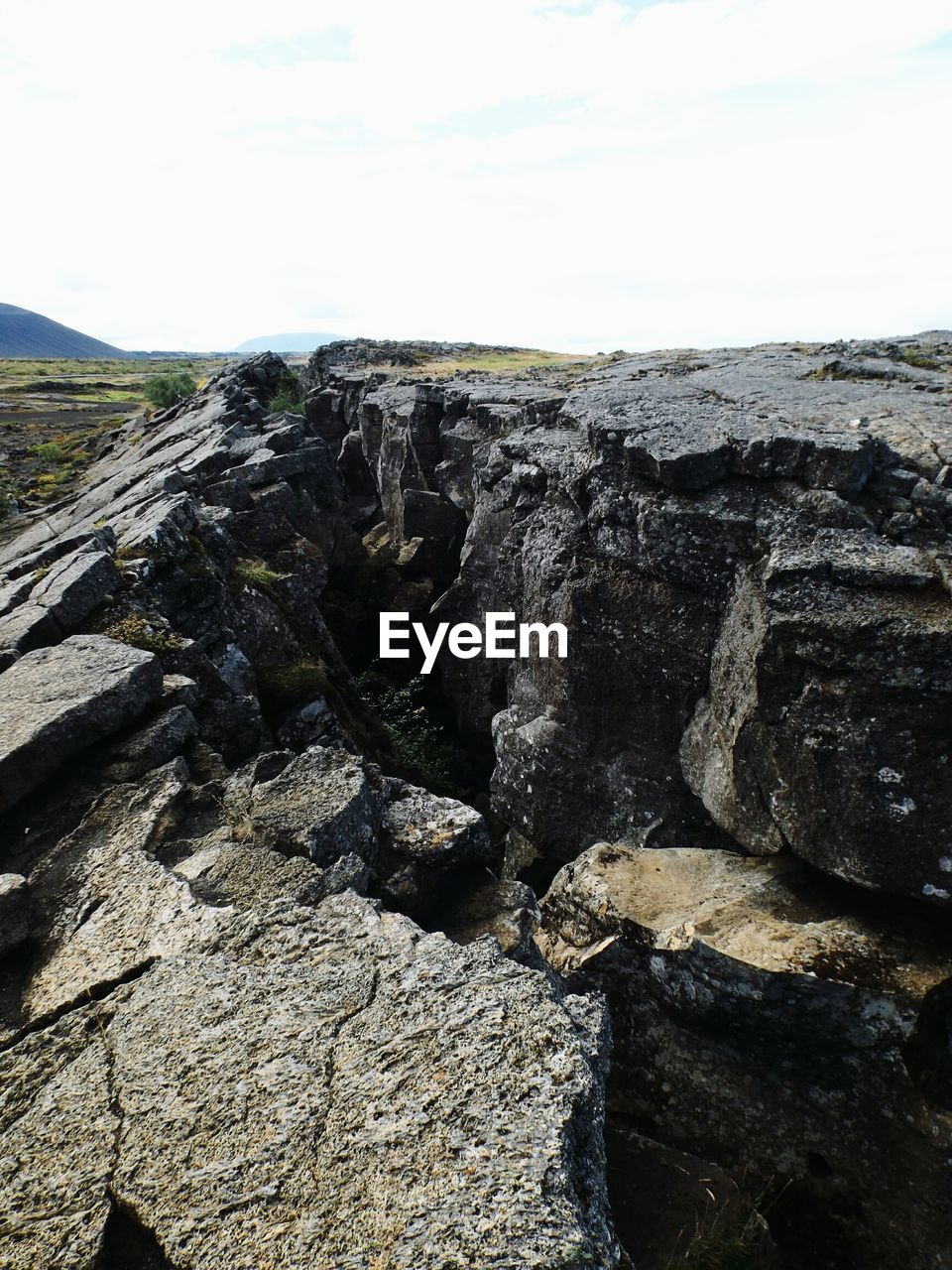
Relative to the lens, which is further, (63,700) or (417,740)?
(417,740)

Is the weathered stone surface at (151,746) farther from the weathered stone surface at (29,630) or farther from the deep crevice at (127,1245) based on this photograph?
the deep crevice at (127,1245)

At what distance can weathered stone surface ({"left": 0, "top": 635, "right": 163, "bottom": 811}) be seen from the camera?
23.7 feet

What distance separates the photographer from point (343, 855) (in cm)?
667

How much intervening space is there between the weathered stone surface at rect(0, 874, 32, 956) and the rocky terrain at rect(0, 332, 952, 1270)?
0.04 m

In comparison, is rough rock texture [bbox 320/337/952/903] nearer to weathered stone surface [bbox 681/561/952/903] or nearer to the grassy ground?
weathered stone surface [bbox 681/561/952/903]

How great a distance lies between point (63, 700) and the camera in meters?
7.87

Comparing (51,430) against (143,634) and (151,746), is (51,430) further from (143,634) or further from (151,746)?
(151,746)

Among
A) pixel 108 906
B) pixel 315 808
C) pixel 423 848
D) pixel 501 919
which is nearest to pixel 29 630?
pixel 108 906

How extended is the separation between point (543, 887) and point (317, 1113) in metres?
9.50

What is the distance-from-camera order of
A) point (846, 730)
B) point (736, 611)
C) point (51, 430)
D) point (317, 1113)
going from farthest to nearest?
point (51, 430)
point (736, 611)
point (846, 730)
point (317, 1113)

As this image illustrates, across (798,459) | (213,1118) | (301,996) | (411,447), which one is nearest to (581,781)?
(798,459)

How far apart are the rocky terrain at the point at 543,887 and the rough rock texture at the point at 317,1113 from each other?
0.07 feet

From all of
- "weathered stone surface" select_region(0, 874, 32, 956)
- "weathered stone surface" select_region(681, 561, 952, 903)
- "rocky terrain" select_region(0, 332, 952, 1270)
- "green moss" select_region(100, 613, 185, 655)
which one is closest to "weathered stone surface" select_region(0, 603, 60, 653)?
"rocky terrain" select_region(0, 332, 952, 1270)

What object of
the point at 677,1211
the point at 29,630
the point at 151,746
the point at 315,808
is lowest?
the point at 677,1211
